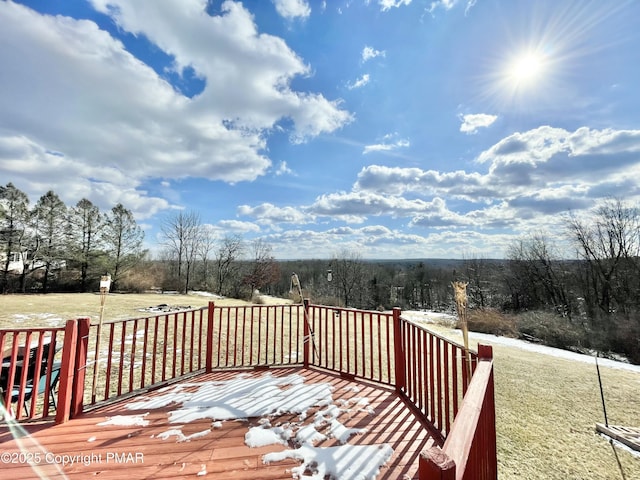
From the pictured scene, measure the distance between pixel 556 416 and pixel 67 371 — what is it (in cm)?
694

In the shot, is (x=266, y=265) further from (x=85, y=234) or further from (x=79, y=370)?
(x=79, y=370)

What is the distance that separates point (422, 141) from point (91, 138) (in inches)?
419

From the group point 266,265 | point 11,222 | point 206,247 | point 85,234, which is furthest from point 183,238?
point 11,222

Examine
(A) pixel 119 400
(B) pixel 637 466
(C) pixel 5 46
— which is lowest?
(B) pixel 637 466

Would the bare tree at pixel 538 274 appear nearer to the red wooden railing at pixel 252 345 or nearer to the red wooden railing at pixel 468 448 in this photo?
the red wooden railing at pixel 252 345

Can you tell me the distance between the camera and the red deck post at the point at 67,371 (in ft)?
8.27

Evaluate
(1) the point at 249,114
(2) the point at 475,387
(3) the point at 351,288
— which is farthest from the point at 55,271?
(2) the point at 475,387

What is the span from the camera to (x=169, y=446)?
2.14m

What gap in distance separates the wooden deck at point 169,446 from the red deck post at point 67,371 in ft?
0.38

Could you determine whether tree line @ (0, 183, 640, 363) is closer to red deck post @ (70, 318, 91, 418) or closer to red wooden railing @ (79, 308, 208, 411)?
red wooden railing @ (79, 308, 208, 411)

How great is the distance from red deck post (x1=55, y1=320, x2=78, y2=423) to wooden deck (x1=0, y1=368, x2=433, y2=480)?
0.38 ft

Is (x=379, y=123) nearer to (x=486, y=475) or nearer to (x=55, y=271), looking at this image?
(x=486, y=475)

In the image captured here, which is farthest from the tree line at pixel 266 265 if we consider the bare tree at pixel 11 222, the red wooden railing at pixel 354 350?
the red wooden railing at pixel 354 350

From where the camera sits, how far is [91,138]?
7.66 meters
